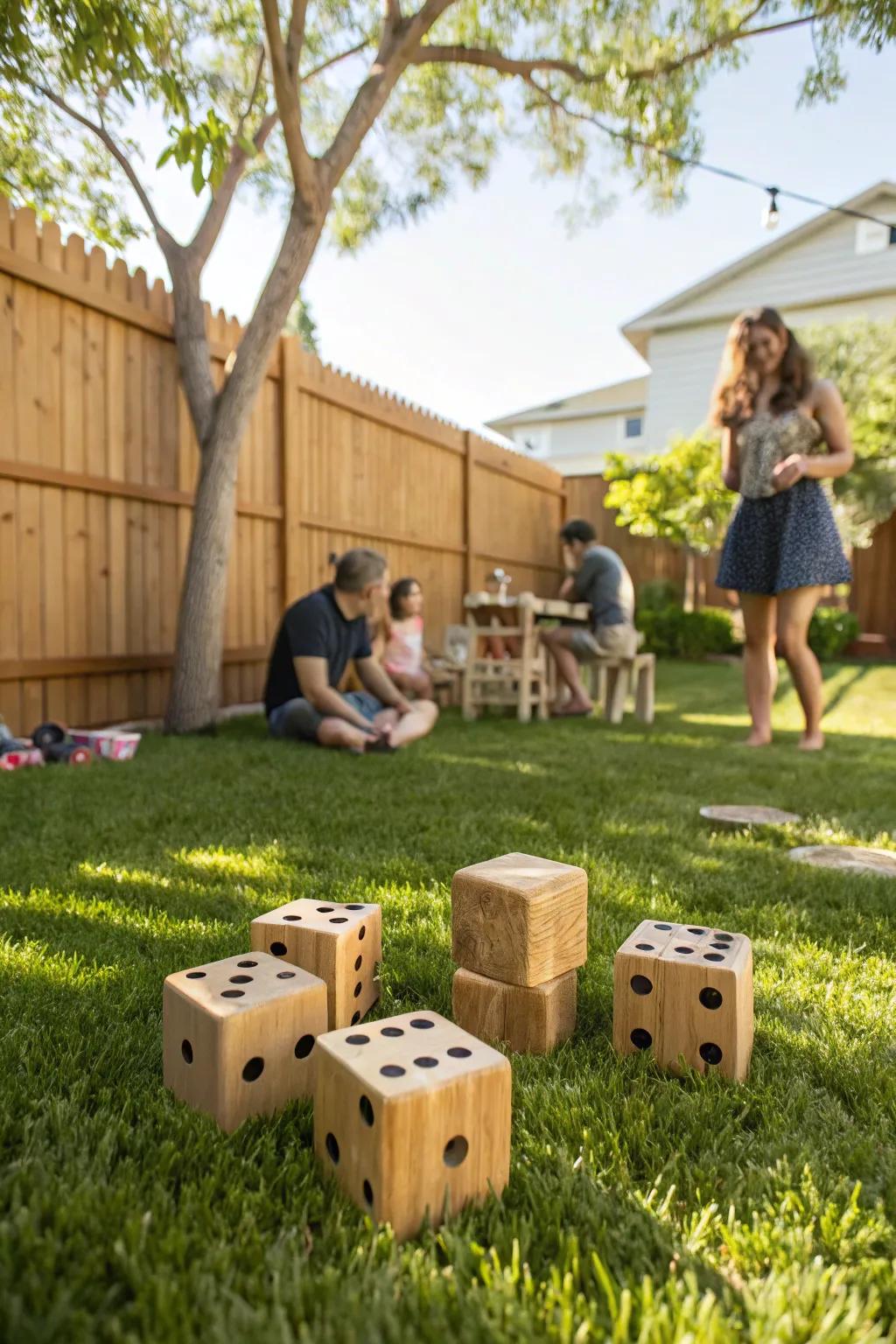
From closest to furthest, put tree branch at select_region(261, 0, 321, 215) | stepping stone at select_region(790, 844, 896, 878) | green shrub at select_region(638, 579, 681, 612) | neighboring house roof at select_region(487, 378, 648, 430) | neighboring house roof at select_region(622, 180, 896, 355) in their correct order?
stepping stone at select_region(790, 844, 896, 878) < tree branch at select_region(261, 0, 321, 215) < green shrub at select_region(638, 579, 681, 612) < neighboring house roof at select_region(622, 180, 896, 355) < neighboring house roof at select_region(487, 378, 648, 430)

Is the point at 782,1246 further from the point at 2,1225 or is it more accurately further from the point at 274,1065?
the point at 2,1225

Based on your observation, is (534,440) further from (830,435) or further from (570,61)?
(830,435)

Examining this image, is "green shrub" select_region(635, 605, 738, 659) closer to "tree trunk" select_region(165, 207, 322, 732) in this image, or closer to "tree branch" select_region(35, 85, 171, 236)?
"tree trunk" select_region(165, 207, 322, 732)

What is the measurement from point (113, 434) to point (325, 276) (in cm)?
354

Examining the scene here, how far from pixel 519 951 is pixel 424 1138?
0.41 meters

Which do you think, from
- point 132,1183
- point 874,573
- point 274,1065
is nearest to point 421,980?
point 274,1065

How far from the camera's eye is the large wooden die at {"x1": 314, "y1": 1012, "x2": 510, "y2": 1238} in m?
0.90

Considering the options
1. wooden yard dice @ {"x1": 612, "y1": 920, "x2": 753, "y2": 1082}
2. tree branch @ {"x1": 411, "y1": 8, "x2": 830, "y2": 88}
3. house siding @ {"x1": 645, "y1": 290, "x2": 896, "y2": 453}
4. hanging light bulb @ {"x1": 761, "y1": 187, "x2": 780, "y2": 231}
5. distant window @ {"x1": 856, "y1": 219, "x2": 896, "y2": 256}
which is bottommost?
wooden yard dice @ {"x1": 612, "y1": 920, "x2": 753, "y2": 1082}

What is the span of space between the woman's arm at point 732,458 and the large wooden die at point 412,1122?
3.94 metres

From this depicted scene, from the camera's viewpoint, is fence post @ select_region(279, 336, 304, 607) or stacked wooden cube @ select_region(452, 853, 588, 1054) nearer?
stacked wooden cube @ select_region(452, 853, 588, 1054)

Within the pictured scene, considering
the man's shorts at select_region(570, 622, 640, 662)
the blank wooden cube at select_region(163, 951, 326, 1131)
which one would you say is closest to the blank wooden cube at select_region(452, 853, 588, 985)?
the blank wooden cube at select_region(163, 951, 326, 1131)

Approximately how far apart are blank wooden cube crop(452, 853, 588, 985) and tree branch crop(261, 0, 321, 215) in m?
4.21

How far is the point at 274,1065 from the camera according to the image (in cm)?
115

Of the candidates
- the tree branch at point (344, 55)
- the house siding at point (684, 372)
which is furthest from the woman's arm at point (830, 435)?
the house siding at point (684, 372)
